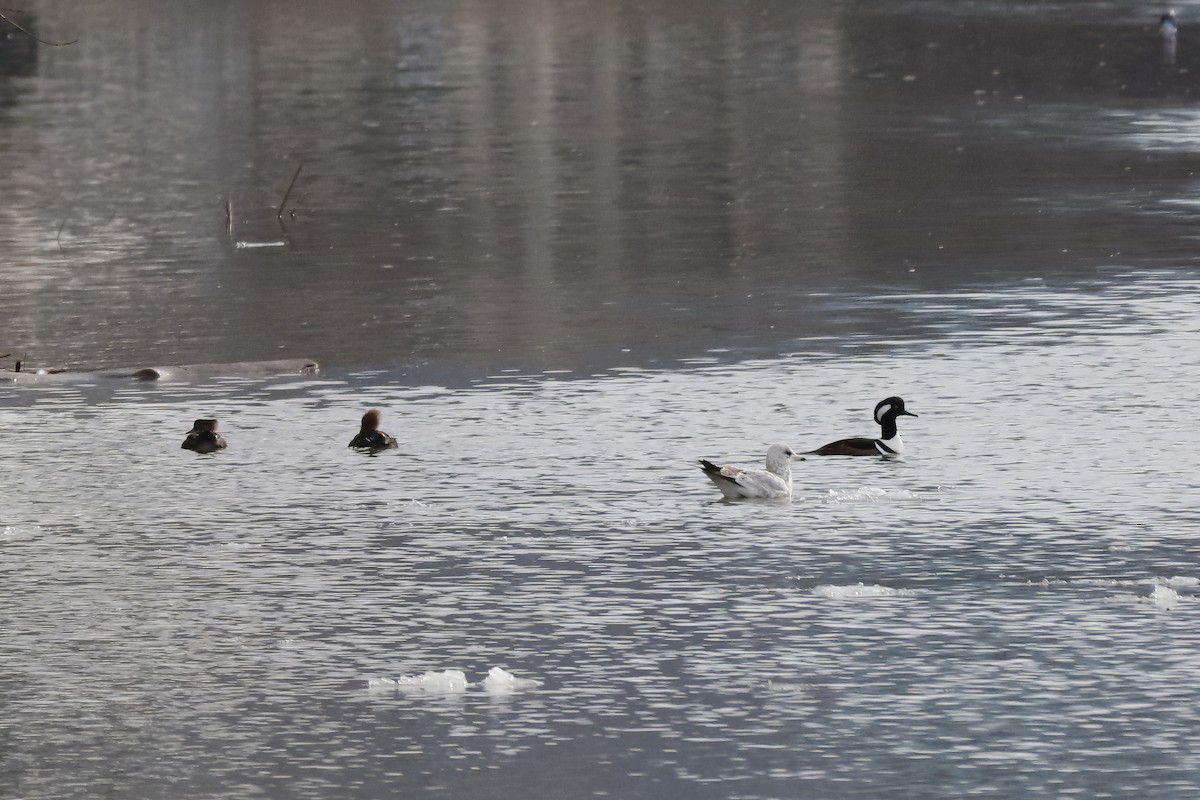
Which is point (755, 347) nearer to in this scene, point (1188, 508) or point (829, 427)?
point (829, 427)

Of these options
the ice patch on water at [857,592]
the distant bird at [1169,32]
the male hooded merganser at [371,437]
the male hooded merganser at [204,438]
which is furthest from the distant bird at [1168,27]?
the ice patch on water at [857,592]

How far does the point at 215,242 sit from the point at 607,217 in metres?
3.85

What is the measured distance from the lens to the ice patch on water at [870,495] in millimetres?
11953

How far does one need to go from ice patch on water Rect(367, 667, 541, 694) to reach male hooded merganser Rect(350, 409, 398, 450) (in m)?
4.30

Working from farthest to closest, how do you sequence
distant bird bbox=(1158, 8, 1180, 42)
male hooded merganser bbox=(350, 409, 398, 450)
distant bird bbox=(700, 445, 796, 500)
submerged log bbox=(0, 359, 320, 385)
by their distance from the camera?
distant bird bbox=(1158, 8, 1180, 42) → submerged log bbox=(0, 359, 320, 385) → male hooded merganser bbox=(350, 409, 398, 450) → distant bird bbox=(700, 445, 796, 500)

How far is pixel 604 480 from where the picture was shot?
12.4 m

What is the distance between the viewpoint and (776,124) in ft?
114

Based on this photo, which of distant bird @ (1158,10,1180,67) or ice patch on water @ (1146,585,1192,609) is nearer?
ice patch on water @ (1146,585,1192,609)

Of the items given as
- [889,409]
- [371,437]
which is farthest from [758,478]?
[371,437]

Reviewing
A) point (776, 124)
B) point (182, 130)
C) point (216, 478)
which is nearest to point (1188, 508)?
point (216, 478)

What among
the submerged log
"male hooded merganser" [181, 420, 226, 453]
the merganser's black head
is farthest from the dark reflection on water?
the merganser's black head

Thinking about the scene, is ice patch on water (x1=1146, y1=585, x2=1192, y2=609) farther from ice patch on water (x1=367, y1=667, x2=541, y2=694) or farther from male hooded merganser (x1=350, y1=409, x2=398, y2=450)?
male hooded merganser (x1=350, y1=409, x2=398, y2=450)

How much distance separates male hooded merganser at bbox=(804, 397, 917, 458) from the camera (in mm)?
12781

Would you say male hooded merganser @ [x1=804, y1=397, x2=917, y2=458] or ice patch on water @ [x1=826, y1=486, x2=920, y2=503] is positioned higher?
male hooded merganser @ [x1=804, y1=397, x2=917, y2=458]
